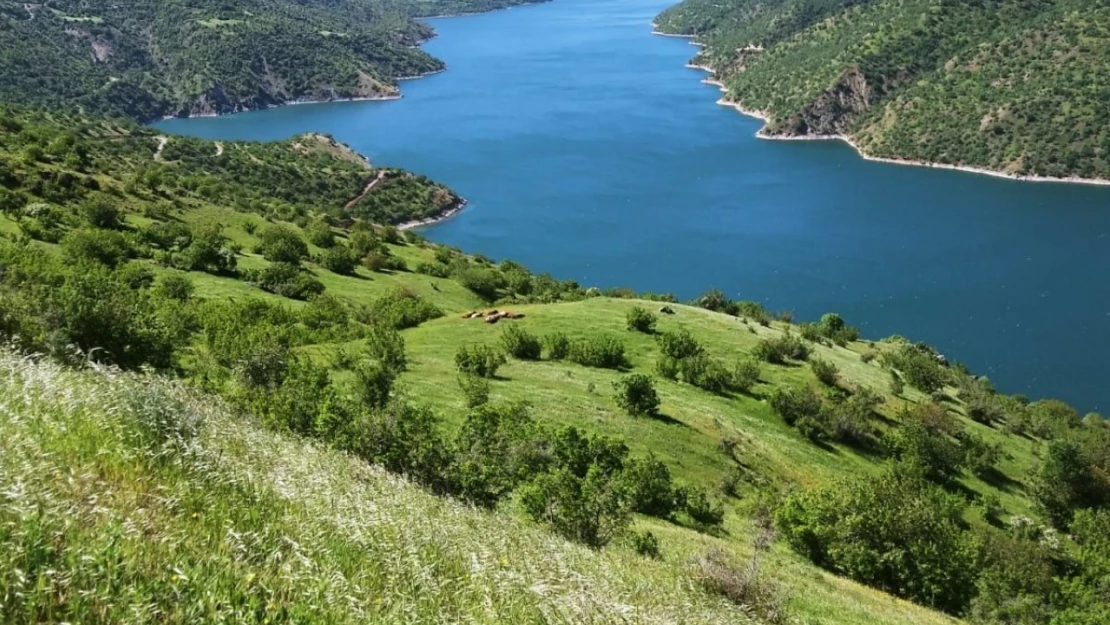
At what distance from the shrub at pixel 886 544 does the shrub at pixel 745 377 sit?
1272 centimetres

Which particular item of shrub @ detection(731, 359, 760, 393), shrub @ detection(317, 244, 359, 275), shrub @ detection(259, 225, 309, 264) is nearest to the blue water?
shrub @ detection(317, 244, 359, 275)

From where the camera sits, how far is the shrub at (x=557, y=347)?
3045 cm

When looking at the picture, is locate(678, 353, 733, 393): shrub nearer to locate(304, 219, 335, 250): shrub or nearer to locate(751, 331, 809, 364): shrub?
locate(751, 331, 809, 364): shrub

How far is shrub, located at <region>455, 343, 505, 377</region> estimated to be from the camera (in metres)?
25.6

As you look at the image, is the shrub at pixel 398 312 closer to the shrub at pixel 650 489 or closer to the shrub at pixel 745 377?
the shrub at pixel 745 377

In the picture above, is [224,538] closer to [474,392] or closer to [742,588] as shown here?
[742,588]

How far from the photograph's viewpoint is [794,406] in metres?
29.7

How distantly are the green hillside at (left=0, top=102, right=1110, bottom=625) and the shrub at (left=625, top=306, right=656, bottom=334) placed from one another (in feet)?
0.52

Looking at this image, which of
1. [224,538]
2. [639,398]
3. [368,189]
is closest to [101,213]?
[639,398]

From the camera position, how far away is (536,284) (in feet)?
186

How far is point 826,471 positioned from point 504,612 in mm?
24040

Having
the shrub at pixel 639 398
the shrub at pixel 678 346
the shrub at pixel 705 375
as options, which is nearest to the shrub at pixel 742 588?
the shrub at pixel 639 398

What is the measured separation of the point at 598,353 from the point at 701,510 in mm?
12624

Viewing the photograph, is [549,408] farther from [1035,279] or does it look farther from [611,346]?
[1035,279]
